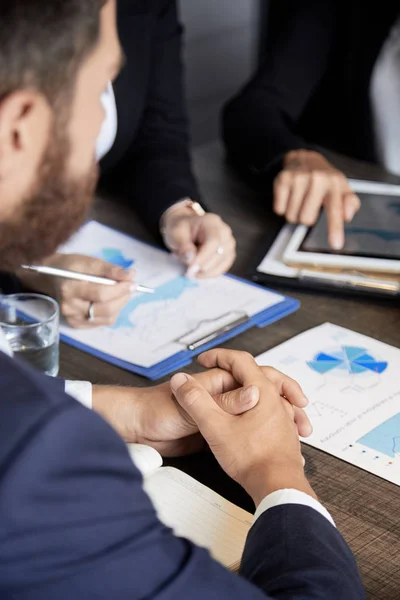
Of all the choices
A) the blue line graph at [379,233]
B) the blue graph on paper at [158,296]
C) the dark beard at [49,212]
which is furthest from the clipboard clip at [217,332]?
the dark beard at [49,212]

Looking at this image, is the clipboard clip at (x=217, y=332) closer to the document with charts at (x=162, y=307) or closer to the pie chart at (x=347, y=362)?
the document with charts at (x=162, y=307)

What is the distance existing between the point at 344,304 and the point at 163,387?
425 mm

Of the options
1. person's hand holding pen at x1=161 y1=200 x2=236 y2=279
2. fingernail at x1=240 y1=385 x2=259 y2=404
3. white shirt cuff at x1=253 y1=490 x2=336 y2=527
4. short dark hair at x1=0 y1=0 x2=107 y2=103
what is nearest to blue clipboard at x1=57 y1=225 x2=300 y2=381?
person's hand holding pen at x1=161 y1=200 x2=236 y2=279

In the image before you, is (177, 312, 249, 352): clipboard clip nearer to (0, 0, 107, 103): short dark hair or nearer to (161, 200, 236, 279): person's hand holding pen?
(161, 200, 236, 279): person's hand holding pen

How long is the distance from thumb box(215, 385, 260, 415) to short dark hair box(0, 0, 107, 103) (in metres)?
0.45

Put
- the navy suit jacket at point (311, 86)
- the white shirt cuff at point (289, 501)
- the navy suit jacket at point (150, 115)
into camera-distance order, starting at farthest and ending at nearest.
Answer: the navy suit jacket at point (311, 86)
the navy suit jacket at point (150, 115)
the white shirt cuff at point (289, 501)

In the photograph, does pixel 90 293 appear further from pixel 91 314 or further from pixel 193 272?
pixel 193 272

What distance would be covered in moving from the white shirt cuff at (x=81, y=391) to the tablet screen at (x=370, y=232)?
54cm

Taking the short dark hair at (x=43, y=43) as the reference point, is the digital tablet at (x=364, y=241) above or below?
below

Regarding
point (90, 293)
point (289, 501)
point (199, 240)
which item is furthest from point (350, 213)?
point (289, 501)

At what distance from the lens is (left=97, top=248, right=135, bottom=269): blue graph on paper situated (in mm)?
1500

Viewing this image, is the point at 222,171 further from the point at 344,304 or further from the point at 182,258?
the point at 344,304

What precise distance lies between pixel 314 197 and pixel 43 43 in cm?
103

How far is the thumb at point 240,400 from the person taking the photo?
39.3 inches
